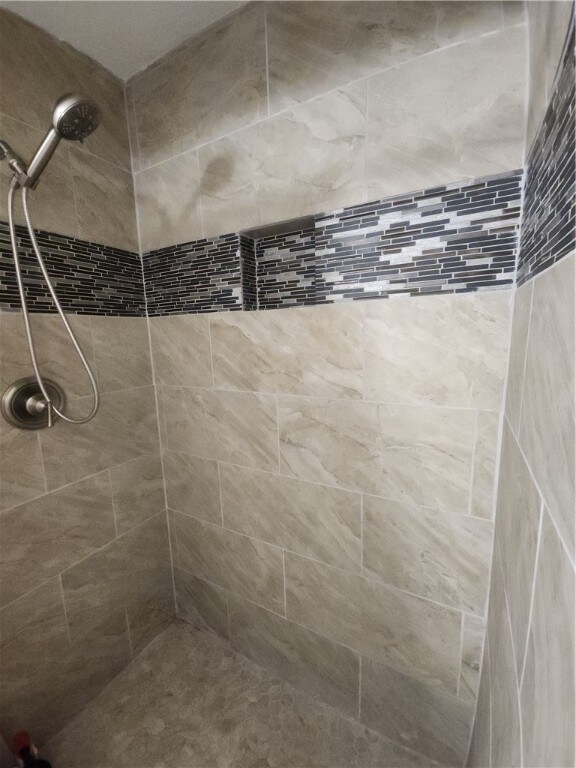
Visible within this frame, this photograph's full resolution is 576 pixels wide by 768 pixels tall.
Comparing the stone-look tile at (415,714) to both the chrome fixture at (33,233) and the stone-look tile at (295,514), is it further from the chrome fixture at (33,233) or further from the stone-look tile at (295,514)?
the chrome fixture at (33,233)

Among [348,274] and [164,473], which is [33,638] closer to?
[164,473]

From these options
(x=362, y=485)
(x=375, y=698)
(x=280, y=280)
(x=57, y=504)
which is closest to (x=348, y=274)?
(x=280, y=280)

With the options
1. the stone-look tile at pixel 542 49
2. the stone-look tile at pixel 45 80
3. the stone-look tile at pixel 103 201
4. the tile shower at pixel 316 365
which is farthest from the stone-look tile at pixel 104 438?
the stone-look tile at pixel 542 49

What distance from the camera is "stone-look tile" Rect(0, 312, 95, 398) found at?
947 mm

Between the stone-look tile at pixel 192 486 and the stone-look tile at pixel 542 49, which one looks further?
the stone-look tile at pixel 192 486

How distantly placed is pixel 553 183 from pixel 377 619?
4.04ft

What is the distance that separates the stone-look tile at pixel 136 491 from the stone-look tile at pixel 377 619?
666 millimetres

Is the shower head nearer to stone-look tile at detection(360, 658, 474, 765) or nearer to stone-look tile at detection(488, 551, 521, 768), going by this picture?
stone-look tile at detection(488, 551, 521, 768)

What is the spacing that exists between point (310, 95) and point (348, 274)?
0.51 meters

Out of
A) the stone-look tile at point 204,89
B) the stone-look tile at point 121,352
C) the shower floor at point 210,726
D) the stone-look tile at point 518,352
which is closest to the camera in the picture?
the stone-look tile at point 518,352

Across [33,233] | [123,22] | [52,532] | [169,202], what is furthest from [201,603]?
[123,22]

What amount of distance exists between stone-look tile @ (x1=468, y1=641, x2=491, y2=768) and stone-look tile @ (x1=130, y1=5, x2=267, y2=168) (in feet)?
5.64

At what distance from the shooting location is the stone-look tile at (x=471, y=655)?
2.89 ft

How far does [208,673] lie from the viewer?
133 centimetres
